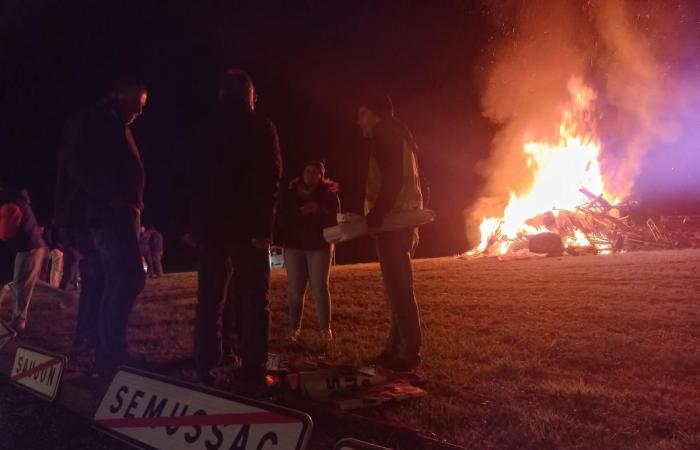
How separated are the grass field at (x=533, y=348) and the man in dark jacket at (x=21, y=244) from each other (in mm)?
405

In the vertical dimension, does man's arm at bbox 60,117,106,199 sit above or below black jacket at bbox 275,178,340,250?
above

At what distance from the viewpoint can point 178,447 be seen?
2.73m

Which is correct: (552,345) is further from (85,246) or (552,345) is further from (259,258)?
(85,246)

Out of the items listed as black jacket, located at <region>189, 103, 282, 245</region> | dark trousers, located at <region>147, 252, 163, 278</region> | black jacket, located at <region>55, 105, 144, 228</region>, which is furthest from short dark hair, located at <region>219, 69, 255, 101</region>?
dark trousers, located at <region>147, 252, 163, 278</region>

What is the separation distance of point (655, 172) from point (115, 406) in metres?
33.1

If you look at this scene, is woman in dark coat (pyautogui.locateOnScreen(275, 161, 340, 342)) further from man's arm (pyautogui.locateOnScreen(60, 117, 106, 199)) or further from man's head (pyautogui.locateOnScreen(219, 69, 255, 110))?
man's arm (pyautogui.locateOnScreen(60, 117, 106, 199))

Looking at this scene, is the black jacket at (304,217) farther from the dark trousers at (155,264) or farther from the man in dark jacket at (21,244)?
the dark trousers at (155,264)

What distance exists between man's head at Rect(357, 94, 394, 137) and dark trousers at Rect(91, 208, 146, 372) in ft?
7.07

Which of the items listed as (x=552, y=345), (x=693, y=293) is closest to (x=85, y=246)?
(x=552, y=345)

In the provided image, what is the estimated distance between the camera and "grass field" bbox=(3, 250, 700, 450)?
2977 mm

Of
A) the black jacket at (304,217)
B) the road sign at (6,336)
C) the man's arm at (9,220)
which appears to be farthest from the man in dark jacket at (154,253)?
the black jacket at (304,217)

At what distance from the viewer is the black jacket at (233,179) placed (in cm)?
391

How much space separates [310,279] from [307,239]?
443 mm

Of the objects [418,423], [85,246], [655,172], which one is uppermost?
[655,172]
